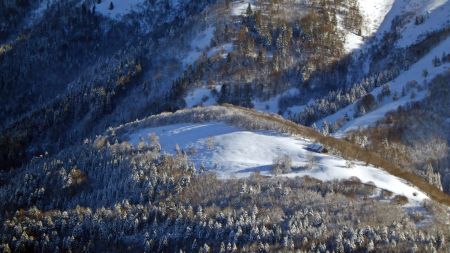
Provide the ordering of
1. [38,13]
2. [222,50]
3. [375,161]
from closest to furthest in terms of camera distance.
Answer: [375,161] → [222,50] → [38,13]

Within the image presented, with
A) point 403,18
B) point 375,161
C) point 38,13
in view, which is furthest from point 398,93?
point 38,13

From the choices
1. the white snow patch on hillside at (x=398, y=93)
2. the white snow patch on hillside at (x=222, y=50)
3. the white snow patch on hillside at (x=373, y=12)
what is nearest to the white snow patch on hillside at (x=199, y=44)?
the white snow patch on hillside at (x=222, y=50)

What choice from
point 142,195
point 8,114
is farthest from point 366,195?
point 8,114

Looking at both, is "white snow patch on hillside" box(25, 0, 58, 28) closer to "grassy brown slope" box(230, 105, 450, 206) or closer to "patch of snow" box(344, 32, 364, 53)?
"patch of snow" box(344, 32, 364, 53)

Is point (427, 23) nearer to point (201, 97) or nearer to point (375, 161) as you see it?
point (201, 97)

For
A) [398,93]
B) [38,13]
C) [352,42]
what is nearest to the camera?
[398,93]

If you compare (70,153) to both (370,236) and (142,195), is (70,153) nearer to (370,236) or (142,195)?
(142,195)
